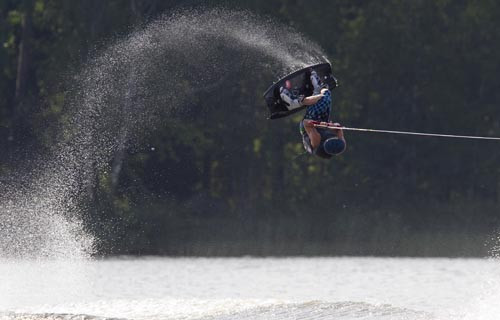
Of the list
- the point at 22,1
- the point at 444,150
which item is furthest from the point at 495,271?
the point at 22,1

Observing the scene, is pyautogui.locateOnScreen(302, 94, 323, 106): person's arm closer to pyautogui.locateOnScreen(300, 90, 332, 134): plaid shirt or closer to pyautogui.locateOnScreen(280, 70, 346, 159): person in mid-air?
pyautogui.locateOnScreen(280, 70, 346, 159): person in mid-air

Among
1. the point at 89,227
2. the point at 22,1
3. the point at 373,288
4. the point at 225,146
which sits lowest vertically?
the point at 373,288

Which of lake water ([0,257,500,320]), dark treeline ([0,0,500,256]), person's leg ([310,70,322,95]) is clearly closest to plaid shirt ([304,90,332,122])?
person's leg ([310,70,322,95])

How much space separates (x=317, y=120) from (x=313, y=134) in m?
0.29

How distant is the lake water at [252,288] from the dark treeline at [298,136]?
4.22 metres

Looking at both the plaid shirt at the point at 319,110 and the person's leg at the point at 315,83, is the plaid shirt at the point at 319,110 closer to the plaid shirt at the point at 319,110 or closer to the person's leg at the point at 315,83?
the plaid shirt at the point at 319,110

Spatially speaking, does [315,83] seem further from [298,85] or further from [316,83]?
[298,85]

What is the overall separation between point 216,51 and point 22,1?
6102mm

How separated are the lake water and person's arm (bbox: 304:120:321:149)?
2.28m

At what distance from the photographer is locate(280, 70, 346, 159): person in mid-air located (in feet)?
49.9

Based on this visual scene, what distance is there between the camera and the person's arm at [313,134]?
15.4m

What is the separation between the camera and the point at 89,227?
3309cm

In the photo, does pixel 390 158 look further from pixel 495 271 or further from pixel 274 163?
pixel 495 271

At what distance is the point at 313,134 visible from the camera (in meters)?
15.4
